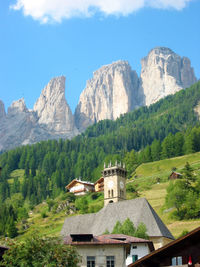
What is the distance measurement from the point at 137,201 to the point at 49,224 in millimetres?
49450

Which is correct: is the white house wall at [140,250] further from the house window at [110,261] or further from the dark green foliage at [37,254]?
the dark green foliage at [37,254]

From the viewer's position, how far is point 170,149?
618ft

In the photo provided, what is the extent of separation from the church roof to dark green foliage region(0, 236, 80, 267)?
33952 millimetres

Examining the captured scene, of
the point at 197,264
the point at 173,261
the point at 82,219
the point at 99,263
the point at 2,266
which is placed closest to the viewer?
the point at 197,264

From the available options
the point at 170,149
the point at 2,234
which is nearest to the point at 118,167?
the point at 2,234

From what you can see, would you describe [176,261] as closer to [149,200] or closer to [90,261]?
[90,261]

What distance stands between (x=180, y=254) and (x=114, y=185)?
217ft

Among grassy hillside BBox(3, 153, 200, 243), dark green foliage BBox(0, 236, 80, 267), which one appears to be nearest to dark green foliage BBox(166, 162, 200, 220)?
grassy hillside BBox(3, 153, 200, 243)

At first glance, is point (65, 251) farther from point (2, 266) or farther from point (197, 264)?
point (197, 264)

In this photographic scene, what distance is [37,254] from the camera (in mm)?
34406

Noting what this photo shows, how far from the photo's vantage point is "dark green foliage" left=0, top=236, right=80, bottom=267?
3394 cm

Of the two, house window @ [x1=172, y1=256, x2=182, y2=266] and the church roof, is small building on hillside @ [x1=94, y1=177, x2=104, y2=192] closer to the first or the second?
the church roof

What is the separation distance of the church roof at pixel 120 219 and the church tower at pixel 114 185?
1196 centimetres

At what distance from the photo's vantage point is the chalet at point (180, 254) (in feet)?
86.1
